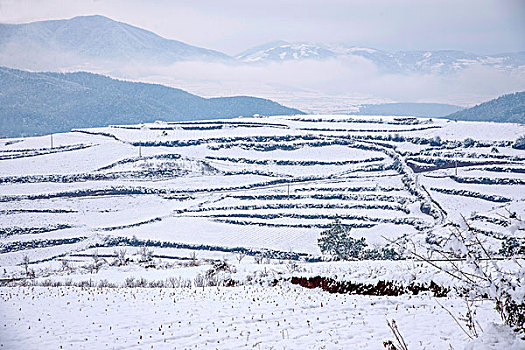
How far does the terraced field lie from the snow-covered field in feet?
1.17

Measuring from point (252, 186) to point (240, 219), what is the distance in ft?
66.9

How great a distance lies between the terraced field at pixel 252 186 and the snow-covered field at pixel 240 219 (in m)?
0.36

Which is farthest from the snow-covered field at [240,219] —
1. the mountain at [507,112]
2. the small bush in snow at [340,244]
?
the mountain at [507,112]

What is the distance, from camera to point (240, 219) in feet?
221

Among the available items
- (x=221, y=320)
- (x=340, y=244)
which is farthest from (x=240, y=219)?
(x=221, y=320)

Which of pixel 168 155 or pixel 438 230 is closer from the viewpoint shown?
pixel 438 230

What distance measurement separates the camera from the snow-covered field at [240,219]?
16.0 meters

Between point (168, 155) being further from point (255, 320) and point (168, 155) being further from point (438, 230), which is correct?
point (255, 320)

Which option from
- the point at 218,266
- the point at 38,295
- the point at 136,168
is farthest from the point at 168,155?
the point at 38,295

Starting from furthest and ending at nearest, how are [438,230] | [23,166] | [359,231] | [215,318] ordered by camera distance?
[23,166] < [359,231] < [438,230] < [215,318]

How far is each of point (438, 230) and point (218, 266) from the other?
1182 inches

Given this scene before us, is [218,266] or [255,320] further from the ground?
[255,320]

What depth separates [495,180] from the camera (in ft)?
249

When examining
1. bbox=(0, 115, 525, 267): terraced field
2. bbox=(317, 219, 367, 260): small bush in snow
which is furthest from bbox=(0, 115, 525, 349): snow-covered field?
bbox=(317, 219, 367, 260): small bush in snow
